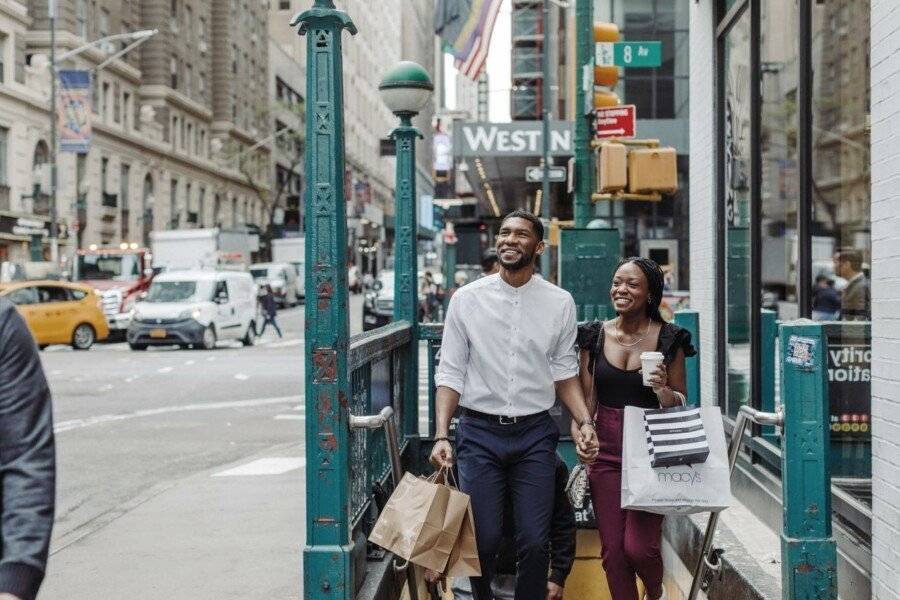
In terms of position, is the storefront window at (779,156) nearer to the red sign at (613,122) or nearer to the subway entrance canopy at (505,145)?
the red sign at (613,122)

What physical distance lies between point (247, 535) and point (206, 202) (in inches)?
2432

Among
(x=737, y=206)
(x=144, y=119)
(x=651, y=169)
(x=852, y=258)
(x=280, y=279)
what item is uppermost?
(x=144, y=119)

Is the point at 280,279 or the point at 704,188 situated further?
the point at 280,279

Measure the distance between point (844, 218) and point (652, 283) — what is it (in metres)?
1.72

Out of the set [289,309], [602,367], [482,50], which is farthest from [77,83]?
[602,367]

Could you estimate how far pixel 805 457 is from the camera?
4.50 m

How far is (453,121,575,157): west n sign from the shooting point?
77.5ft

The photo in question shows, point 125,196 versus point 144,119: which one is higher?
point 144,119

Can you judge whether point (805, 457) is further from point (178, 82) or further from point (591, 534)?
point (178, 82)

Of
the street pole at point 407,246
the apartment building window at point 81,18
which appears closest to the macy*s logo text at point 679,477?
the street pole at point 407,246

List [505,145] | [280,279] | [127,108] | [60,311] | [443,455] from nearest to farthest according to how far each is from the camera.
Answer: [443,455] < [505,145] < [60,311] < [280,279] < [127,108]

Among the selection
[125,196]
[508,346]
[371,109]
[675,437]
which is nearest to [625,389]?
[675,437]

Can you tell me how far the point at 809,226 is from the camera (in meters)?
6.60

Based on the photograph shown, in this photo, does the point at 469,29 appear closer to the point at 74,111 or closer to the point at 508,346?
the point at 508,346
